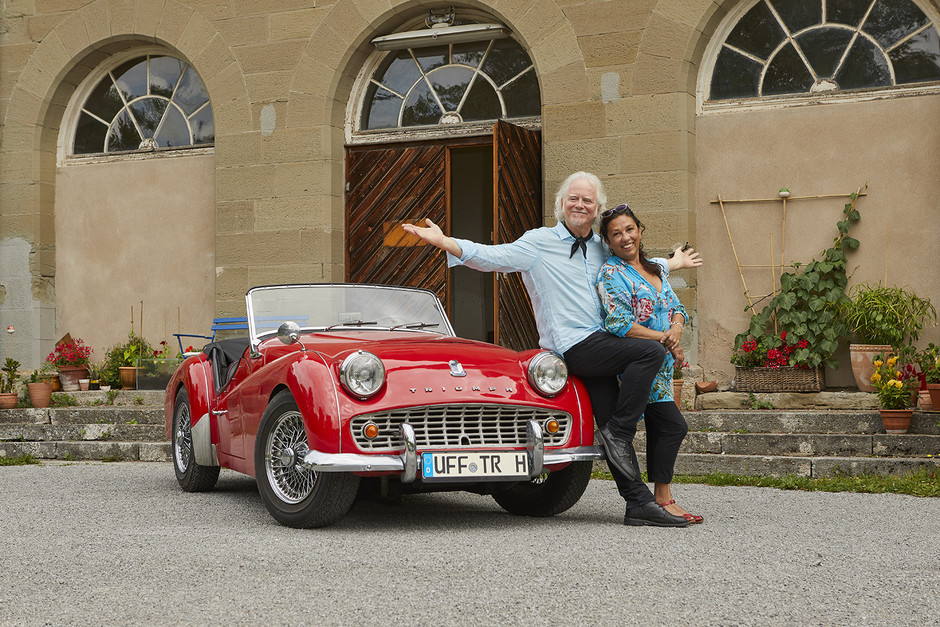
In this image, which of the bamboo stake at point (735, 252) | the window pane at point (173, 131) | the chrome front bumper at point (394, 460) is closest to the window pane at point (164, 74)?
the window pane at point (173, 131)

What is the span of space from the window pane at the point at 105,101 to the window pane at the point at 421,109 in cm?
385

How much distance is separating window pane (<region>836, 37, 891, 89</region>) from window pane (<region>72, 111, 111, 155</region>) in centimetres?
868

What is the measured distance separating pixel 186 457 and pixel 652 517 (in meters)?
3.28

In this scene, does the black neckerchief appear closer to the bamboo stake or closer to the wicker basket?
the wicker basket

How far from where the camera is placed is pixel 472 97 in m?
11.3

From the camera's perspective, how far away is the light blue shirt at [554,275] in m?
5.22

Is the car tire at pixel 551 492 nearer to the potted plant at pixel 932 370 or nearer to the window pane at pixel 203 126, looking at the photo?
the potted plant at pixel 932 370

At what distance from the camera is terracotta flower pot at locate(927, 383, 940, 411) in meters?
7.96

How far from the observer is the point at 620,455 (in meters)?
5.11

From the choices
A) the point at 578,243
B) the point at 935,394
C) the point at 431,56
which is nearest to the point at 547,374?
the point at 578,243

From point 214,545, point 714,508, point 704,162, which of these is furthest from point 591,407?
point 704,162

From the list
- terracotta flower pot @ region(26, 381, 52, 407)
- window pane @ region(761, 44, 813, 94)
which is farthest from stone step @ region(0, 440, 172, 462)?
window pane @ region(761, 44, 813, 94)

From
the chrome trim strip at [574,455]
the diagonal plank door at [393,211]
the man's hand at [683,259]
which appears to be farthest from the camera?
the diagonal plank door at [393,211]

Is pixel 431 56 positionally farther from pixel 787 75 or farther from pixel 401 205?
pixel 787 75
